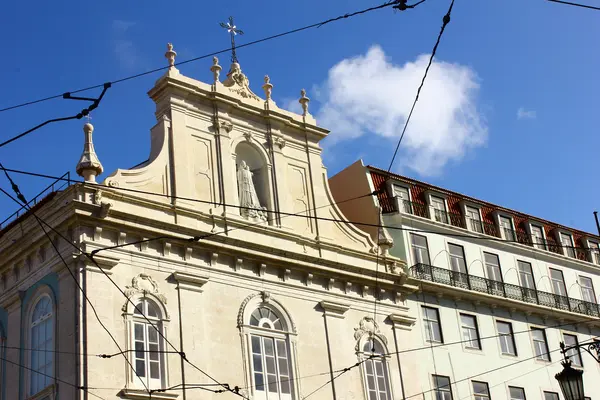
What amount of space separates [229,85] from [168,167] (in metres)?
4.75

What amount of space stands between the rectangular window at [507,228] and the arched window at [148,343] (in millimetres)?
18226

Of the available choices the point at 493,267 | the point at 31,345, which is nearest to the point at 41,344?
the point at 31,345

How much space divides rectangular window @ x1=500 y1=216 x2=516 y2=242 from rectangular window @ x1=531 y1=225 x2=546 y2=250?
1243mm

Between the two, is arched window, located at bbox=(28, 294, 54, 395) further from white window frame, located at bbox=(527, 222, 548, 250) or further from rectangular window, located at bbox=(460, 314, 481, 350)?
white window frame, located at bbox=(527, 222, 548, 250)

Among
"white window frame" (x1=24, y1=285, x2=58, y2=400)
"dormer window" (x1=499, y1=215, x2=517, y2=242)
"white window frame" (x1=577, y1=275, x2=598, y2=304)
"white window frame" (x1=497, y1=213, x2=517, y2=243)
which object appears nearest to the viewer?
"white window frame" (x1=24, y1=285, x2=58, y2=400)

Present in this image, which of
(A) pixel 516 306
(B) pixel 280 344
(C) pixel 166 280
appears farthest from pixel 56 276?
(A) pixel 516 306

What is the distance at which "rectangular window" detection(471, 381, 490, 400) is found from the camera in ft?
117

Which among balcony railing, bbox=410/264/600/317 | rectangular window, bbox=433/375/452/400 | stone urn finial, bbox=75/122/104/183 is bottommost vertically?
rectangular window, bbox=433/375/452/400

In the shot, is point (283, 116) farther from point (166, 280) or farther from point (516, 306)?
point (516, 306)

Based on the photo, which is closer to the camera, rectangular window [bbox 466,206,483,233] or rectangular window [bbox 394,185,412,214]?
rectangular window [bbox 394,185,412,214]

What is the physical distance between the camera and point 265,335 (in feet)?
99.3

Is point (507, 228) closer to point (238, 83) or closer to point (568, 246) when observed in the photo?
point (568, 246)

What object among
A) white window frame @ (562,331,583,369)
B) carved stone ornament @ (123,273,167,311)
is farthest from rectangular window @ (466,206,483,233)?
carved stone ornament @ (123,273,167,311)

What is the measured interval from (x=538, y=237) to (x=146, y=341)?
2125 centimetres
